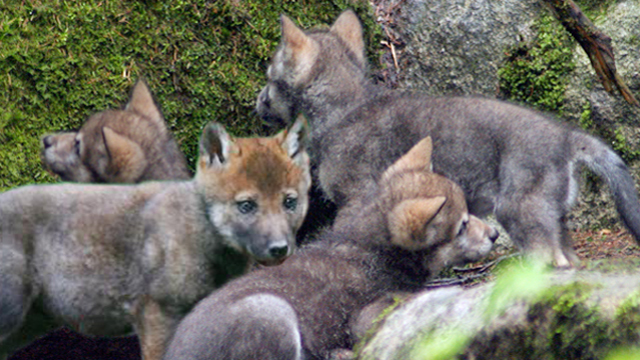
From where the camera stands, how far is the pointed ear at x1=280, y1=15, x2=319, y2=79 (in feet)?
23.9

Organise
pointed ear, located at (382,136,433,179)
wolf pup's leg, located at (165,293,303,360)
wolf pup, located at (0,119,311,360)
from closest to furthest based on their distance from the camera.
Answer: wolf pup's leg, located at (165,293,303,360)
wolf pup, located at (0,119,311,360)
pointed ear, located at (382,136,433,179)

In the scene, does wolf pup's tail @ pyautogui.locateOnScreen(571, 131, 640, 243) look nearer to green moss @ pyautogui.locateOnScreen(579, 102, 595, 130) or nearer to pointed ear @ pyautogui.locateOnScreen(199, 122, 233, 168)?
green moss @ pyautogui.locateOnScreen(579, 102, 595, 130)

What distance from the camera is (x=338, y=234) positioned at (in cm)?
580

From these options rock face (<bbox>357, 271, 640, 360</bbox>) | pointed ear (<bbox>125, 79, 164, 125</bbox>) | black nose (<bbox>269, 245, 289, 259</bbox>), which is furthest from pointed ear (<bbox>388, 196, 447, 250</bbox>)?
pointed ear (<bbox>125, 79, 164, 125</bbox>)

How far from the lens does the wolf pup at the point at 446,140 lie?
19.5ft

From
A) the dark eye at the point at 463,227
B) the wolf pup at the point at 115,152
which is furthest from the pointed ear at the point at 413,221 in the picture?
the wolf pup at the point at 115,152

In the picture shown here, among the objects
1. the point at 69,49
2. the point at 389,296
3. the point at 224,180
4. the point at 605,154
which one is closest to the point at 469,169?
the point at 605,154

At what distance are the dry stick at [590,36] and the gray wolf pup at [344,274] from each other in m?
1.30

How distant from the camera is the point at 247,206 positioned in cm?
518

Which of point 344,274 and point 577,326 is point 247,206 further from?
point 577,326

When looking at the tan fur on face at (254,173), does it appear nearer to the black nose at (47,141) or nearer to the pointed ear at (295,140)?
the pointed ear at (295,140)

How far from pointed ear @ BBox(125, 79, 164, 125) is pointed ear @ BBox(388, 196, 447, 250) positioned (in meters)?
2.18

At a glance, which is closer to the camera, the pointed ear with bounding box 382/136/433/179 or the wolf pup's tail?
the wolf pup's tail

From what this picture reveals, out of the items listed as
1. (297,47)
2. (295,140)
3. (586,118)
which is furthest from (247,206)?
(586,118)
